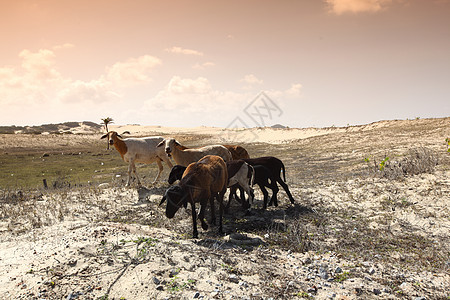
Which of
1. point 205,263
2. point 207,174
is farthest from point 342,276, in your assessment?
point 207,174

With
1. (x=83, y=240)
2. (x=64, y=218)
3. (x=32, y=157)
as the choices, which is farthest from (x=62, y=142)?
(x=83, y=240)

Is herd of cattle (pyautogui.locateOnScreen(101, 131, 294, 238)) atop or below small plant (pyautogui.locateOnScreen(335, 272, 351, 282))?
atop

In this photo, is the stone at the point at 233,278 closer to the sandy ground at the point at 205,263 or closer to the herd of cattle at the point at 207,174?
the sandy ground at the point at 205,263

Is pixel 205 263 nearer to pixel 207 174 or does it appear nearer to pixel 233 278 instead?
pixel 233 278

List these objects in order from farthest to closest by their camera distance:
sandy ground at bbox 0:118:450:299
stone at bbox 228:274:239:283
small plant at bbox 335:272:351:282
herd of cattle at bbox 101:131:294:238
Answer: herd of cattle at bbox 101:131:294:238
small plant at bbox 335:272:351:282
stone at bbox 228:274:239:283
sandy ground at bbox 0:118:450:299

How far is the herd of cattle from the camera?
623 centimetres

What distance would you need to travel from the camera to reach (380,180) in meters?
10.3

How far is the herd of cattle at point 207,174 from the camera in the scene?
20.4ft

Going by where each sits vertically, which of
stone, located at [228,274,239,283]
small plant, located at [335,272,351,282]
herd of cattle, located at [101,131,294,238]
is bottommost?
small plant, located at [335,272,351,282]

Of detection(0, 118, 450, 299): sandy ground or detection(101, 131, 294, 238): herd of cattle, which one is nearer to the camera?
detection(0, 118, 450, 299): sandy ground

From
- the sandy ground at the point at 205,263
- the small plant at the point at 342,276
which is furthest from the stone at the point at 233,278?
the small plant at the point at 342,276

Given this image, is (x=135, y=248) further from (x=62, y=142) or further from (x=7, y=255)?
(x=62, y=142)

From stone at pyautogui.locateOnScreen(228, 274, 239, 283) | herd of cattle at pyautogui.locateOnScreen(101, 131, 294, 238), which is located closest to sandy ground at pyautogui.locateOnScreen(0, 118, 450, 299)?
stone at pyautogui.locateOnScreen(228, 274, 239, 283)

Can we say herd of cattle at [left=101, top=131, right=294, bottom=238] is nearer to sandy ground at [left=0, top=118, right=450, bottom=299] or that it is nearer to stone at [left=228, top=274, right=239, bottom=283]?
sandy ground at [left=0, top=118, right=450, bottom=299]
